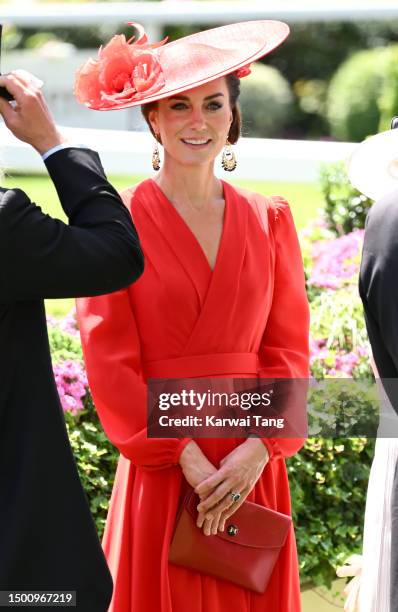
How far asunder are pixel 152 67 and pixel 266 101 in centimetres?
1672

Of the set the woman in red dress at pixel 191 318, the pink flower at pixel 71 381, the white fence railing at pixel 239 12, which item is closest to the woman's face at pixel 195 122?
the woman in red dress at pixel 191 318

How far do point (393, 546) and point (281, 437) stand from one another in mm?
687

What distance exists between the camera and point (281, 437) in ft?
12.2

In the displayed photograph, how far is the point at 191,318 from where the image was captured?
371 centimetres

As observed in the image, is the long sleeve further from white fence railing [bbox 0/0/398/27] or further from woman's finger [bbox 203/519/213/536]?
white fence railing [bbox 0/0/398/27]

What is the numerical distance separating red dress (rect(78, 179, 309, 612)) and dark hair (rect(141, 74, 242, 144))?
0.26 metres

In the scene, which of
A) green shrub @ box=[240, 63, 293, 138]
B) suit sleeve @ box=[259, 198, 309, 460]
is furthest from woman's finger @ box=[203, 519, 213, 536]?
green shrub @ box=[240, 63, 293, 138]

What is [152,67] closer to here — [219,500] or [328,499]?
[219,500]

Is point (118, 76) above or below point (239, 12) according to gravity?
below

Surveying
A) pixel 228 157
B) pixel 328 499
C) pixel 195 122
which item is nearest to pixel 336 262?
pixel 328 499

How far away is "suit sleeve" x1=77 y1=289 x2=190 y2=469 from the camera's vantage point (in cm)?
361

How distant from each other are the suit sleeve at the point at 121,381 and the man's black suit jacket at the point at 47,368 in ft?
2.57

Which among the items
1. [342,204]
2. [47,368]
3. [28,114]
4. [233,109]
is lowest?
[47,368]

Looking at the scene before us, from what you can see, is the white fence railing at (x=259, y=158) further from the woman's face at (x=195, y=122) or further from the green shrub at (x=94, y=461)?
the woman's face at (x=195, y=122)
